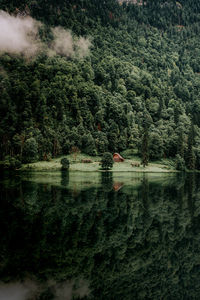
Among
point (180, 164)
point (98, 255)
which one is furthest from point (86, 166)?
point (98, 255)

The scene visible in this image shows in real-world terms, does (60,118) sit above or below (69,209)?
above

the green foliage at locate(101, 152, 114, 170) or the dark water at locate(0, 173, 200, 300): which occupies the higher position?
the green foliage at locate(101, 152, 114, 170)

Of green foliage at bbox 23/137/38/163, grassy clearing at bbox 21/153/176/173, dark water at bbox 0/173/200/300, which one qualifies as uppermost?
green foliage at bbox 23/137/38/163

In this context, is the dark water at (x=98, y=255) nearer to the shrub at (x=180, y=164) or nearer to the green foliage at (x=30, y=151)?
the green foliage at (x=30, y=151)

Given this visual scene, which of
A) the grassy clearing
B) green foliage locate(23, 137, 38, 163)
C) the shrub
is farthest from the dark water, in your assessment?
the shrub

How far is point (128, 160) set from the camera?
136 metres

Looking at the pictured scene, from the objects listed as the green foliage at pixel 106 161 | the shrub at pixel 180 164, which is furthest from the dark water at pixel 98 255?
the shrub at pixel 180 164

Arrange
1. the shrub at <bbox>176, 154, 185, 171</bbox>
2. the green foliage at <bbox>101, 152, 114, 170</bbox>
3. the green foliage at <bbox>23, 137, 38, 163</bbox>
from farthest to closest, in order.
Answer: the shrub at <bbox>176, 154, 185, 171</bbox> → the green foliage at <bbox>23, 137, 38, 163</bbox> → the green foliage at <bbox>101, 152, 114, 170</bbox>

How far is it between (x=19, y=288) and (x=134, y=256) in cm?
644

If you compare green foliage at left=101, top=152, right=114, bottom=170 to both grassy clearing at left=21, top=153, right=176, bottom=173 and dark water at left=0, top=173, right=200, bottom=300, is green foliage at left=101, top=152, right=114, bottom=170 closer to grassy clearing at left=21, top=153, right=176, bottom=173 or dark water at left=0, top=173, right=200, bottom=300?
grassy clearing at left=21, top=153, right=176, bottom=173

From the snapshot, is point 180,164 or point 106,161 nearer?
point 106,161

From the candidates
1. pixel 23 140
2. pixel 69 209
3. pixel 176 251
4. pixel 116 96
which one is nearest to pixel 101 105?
pixel 116 96

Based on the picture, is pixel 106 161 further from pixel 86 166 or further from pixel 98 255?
→ pixel 98 255

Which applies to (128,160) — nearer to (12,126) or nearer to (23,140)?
(23,140)
